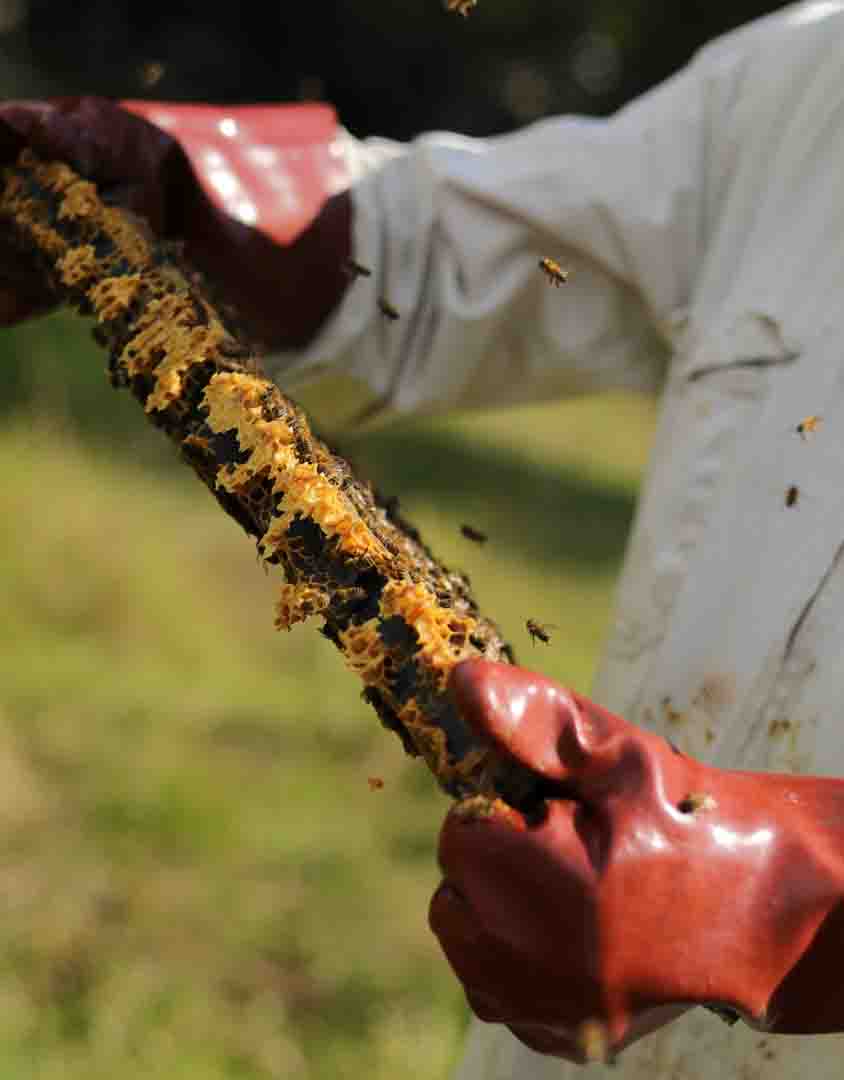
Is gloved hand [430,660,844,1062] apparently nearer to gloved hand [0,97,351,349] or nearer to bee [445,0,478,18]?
bee [445,0,478,18]

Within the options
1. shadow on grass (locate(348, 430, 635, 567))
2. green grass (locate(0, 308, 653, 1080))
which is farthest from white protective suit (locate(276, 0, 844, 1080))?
shadow on grass (locate(348, 430, 635, 567))

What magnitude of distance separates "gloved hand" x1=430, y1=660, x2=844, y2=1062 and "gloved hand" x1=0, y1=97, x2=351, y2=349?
1108 millimetres

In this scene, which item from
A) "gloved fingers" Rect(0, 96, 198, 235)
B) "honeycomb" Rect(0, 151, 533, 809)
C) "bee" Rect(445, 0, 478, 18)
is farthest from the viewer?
"gloved fingers" Rect(0, 96, 198, 235)

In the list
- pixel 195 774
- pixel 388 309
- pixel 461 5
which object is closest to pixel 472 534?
pixel 388 309

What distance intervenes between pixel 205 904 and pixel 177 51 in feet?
28.2

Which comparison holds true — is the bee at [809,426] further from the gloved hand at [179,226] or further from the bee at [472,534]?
the gloved hand at [179,226]

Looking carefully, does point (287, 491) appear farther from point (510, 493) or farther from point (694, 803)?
point (510, 493)

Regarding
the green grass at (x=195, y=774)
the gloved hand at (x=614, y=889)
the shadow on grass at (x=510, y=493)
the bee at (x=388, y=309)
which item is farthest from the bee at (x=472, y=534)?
the shadow on grass at (x=510, y=493)

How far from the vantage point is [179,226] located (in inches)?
82.3

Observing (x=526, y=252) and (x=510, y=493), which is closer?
(x=526, y=252)

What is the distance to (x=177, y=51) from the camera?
1098cm

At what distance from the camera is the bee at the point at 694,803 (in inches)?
45.0

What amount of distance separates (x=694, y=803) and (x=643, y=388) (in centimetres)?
124

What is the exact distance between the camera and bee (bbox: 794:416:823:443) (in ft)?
5.49
